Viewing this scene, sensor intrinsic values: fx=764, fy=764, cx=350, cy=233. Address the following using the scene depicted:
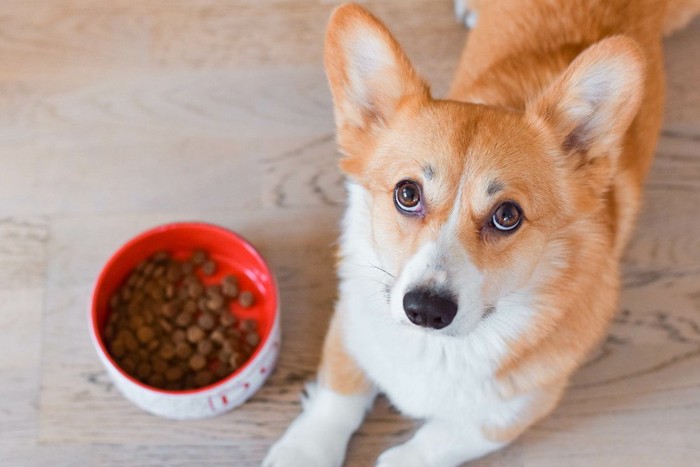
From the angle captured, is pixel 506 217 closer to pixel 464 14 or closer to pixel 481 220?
pixel 481 220

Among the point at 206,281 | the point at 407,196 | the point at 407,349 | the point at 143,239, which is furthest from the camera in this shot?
the point at 206,281

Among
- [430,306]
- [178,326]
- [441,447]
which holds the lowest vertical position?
[178,326]

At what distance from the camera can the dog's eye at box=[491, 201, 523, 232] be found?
51.9 inches

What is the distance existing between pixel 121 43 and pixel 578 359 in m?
1.60

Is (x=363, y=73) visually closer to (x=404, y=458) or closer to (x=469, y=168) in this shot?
(x=469, y=168)

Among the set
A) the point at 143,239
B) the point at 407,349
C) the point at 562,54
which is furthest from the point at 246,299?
the point at 562,54

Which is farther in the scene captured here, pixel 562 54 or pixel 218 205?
pixel 218 205

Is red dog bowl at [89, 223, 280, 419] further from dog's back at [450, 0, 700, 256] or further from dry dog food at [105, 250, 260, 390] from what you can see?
dog's back at [450, 0, 700, 256]

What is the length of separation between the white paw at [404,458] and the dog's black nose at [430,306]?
1.92 feet

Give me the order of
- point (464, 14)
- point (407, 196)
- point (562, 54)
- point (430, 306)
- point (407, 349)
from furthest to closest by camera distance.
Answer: point (464, 14) < point (562, 54) < point (407, 349) < point (407, 196) < point (430, 306)

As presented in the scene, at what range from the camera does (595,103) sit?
1335mm

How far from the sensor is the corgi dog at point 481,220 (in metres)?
1.30

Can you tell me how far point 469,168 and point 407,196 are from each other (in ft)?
0.41

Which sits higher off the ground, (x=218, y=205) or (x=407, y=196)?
(x=407, y=196)
